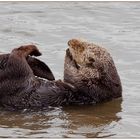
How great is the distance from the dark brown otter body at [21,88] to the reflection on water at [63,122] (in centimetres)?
12

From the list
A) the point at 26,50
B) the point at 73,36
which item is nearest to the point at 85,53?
the point at 26,50

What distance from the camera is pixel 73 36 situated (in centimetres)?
1167

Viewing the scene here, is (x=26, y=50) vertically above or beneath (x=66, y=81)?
above

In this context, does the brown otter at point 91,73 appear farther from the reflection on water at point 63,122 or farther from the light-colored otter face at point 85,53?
the reflection on water at point 63,122

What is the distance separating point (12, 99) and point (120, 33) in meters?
4.04

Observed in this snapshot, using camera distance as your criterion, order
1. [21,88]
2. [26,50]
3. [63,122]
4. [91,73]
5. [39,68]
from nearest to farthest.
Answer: [63,122] < [21,88] < [26,50] < [91,73] < [39,68]

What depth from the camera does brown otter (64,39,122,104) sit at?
342 inches

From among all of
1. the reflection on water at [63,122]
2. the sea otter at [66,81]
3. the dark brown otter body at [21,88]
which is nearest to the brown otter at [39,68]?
the sea otter at [66,81]

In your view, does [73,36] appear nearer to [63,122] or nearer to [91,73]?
[91,73]

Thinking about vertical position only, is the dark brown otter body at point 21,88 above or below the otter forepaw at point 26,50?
below

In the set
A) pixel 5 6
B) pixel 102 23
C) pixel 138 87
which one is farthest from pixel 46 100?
pixel 5 6

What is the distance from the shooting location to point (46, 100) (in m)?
8.43

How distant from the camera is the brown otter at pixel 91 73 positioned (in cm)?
870

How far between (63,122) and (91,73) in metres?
1.02
